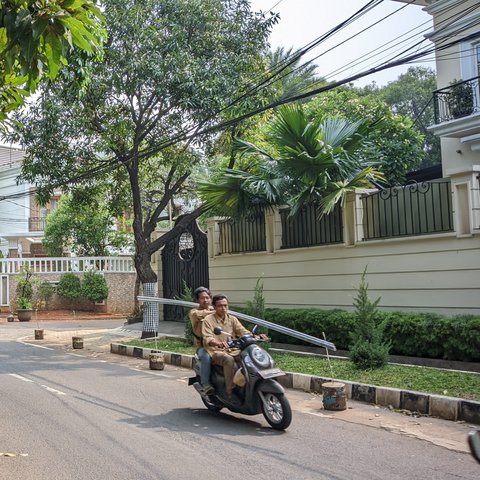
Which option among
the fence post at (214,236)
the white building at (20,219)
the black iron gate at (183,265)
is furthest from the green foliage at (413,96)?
the fence post at (214,236)

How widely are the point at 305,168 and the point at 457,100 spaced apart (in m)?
5.07

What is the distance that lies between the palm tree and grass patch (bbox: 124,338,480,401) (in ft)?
10.7

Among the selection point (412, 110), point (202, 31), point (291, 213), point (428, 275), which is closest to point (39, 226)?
point (412, 110)

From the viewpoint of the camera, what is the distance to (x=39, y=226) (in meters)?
42.0

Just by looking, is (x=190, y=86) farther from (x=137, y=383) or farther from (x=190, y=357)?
(x=137, y=383)

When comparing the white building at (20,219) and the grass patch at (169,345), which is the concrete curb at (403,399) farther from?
the white building at (20,219)

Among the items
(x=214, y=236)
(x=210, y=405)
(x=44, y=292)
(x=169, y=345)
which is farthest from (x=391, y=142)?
(x=44, y=292)

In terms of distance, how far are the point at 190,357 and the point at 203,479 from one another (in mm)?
7271

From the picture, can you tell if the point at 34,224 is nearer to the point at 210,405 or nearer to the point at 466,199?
the point at 466,199

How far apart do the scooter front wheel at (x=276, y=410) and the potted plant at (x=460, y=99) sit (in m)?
10.9

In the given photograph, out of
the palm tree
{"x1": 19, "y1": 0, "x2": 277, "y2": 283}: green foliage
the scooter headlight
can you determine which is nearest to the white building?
{"x1": 19, "y1": 0, "x2": 277, "y2": 283}: green foliage

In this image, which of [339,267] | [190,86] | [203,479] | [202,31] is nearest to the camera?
[203,479]

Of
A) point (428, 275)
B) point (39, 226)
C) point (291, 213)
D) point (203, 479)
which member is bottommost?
point (203, 479)

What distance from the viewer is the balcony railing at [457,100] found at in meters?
14.9
